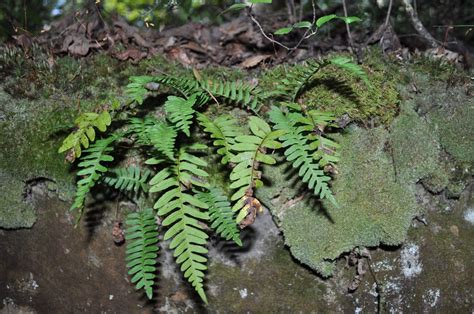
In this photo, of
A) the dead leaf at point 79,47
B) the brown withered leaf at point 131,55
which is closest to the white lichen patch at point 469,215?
the brown withered leaf at point 131,55

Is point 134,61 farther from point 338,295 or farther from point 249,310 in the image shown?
point 338,295

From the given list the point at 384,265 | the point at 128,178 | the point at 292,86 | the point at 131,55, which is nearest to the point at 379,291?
the point at 384,265

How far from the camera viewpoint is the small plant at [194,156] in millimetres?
1913

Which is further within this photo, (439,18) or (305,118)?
(439,18)

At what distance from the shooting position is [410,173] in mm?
2268

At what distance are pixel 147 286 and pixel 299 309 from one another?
2.87ft

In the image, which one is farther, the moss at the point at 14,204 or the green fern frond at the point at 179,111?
the moss at the point at 14,204

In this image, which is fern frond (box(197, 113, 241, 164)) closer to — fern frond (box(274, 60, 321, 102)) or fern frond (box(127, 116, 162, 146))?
fern frond (box(127, 116, 162, 146))

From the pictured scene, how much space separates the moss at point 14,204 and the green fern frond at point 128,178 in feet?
2.21

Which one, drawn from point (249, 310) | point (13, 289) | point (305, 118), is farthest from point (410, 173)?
point (13, 289)

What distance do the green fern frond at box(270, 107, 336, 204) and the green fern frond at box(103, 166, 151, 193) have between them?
0.81 m

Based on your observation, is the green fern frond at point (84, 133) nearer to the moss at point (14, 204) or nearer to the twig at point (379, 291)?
the moss at point (14, 204)

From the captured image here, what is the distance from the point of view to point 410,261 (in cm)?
222

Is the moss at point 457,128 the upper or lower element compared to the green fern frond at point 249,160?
lower
